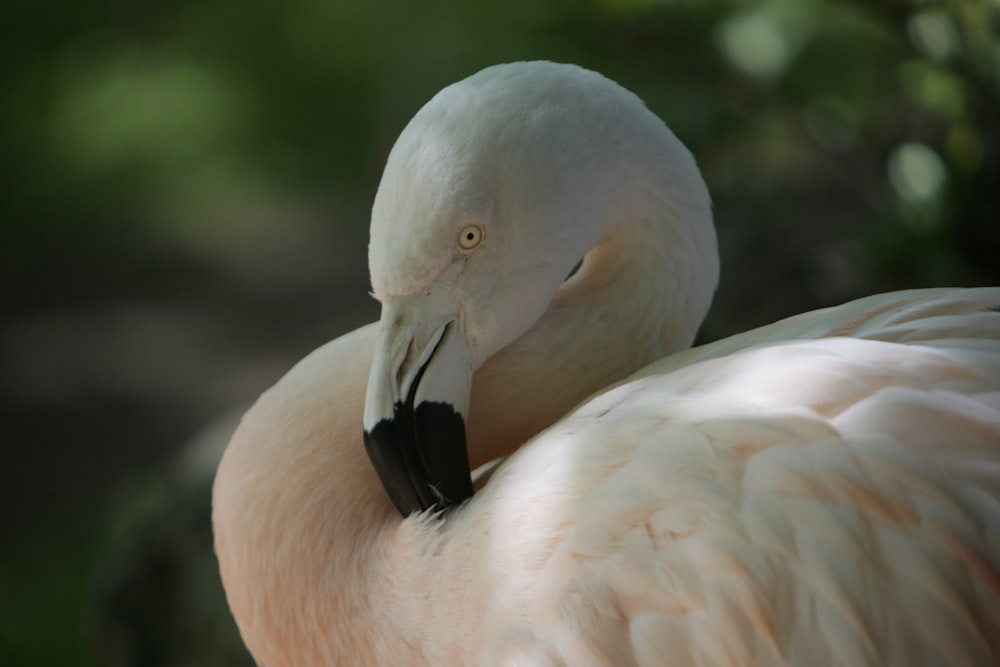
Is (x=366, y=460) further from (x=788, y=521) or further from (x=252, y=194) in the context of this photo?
(x=252, y=194)

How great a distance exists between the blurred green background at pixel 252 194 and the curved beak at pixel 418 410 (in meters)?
1.32

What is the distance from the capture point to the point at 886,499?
3.17 feet

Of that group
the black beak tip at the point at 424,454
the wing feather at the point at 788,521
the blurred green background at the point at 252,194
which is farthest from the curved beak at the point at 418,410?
the blurred green background at the point at 252,194

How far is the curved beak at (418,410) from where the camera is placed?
117 centimetres

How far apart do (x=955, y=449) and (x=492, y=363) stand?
562mm

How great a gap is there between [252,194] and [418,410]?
2931 mm

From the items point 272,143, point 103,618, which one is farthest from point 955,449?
point 272,143

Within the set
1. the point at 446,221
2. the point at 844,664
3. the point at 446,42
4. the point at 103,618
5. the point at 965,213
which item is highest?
the point at 446,42

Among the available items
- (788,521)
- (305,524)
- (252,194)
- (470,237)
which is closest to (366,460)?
(305,524)

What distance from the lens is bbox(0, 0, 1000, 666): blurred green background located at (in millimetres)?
2404

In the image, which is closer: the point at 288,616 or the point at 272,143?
the point at 288,616

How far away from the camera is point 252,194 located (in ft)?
12.8

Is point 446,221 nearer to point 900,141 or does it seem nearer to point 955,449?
point 955,449

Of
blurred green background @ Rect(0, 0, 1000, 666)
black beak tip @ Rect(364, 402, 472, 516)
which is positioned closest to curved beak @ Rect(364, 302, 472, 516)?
Answer: black beak tip @ Rect(364, 402, 472, 516)
